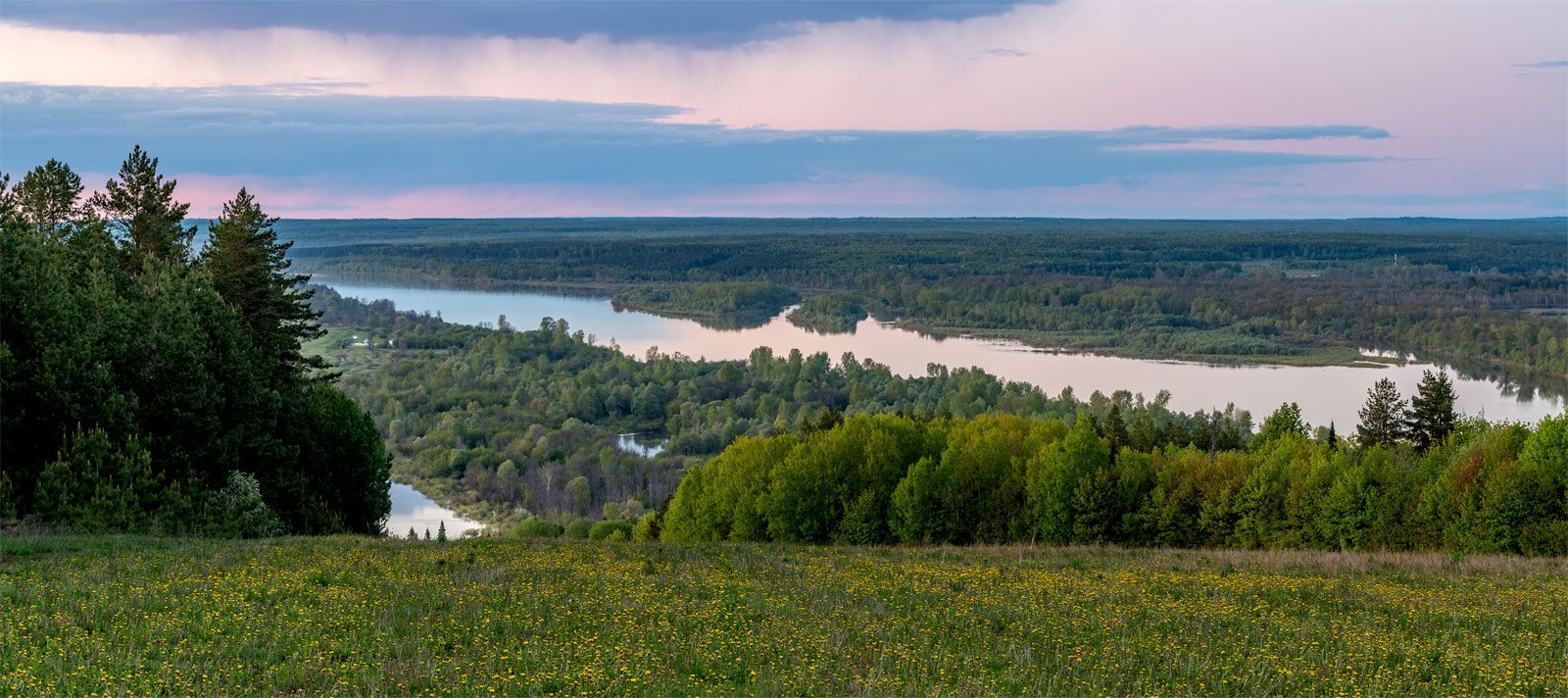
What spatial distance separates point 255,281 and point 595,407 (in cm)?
7394

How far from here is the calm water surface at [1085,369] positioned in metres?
107

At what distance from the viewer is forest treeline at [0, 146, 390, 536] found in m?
26.3

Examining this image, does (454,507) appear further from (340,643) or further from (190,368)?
(340,643)

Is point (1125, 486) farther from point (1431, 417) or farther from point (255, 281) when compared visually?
point (255, 281)

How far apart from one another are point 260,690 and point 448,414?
323ft

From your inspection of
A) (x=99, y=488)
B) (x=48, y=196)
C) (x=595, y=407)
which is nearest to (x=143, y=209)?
(x=48, y=196)

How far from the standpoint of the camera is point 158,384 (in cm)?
3058

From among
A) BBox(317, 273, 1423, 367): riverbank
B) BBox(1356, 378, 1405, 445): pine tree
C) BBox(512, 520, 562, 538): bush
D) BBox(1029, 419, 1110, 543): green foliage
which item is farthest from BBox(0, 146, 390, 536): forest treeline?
BBox(317, 273, 1423, 367): riverbank

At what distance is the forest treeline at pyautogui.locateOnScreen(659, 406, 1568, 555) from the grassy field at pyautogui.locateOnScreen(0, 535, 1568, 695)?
62.9 ft

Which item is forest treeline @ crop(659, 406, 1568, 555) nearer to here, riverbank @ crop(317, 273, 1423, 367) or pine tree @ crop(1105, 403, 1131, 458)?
pine tree @ crop(1105, 403, 1131, 458)

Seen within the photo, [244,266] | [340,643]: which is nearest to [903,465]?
[244,266]

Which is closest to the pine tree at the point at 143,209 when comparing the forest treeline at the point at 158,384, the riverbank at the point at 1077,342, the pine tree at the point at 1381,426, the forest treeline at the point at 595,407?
the forest treeline at the point at 158,384

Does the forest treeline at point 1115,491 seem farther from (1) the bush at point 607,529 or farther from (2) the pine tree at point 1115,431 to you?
(1) the bush at point 607,529

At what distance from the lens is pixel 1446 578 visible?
822 inches
